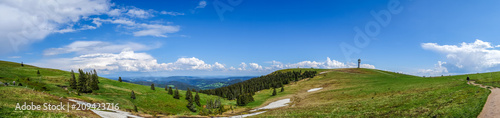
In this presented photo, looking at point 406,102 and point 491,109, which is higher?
point 491,109

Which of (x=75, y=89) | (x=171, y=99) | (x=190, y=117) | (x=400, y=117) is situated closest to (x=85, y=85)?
(x=75, y=89)

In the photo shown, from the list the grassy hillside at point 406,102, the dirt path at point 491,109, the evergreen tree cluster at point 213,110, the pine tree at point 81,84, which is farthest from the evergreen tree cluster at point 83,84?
the dirt path at point 491,109

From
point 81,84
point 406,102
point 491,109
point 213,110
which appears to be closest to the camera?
point 491,109

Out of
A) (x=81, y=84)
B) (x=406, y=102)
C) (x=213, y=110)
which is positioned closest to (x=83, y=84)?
(x=81, y=84)

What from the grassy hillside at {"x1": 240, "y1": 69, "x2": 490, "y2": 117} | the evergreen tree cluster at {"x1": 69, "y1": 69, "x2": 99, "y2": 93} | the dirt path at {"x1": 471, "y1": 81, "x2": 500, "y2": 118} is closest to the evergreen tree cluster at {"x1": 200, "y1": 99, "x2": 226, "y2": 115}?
the grassy hillside at {"x1": 240, "y1": 69, "x2": 490, "y2": 117}

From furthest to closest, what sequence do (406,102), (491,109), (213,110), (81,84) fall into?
(81,84), (213,110), (406,102), (491,109)

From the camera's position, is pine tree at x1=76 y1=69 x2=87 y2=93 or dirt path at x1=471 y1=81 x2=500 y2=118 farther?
pine tree at x1=76 y1=69 x2=87 y2=93

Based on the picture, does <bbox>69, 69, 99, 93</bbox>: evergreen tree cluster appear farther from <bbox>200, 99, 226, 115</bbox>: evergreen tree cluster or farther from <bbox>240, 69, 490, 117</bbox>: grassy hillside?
<bbox>240, 69, 490, 117</bbox>: grassy hillside

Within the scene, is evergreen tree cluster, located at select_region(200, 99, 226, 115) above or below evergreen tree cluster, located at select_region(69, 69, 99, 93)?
below

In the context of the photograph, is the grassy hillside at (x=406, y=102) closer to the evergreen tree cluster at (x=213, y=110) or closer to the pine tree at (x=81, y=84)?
the evergreen tree cluster at (x=213, y=110)

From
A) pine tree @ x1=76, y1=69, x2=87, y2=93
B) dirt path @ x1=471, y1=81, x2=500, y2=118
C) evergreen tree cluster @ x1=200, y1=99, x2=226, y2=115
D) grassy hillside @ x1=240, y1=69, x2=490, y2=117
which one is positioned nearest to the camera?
dirt path @ x1=471, y1=81, x2=500, y2=118

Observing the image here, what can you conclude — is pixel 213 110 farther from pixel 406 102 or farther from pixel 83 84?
pixel 406 102

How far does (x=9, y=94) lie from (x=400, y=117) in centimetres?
5196

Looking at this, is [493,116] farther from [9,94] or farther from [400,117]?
[9,94]
